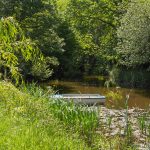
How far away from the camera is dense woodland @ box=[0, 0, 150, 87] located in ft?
87.6

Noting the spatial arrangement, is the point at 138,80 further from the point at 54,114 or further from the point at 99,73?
the point at 54,114

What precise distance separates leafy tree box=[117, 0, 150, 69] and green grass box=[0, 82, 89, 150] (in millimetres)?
18901

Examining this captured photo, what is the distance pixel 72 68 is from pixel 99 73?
3.67 m

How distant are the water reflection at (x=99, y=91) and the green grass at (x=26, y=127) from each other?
1314 centimetres

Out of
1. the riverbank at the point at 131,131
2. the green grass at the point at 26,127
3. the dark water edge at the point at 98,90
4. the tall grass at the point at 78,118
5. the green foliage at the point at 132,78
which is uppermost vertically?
the green grass at the point at 26,127

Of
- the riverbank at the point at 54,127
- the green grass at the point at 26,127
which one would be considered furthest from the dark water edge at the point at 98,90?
the green grass at the point at 26,127

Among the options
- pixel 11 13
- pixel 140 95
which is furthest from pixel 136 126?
pixel 11 13

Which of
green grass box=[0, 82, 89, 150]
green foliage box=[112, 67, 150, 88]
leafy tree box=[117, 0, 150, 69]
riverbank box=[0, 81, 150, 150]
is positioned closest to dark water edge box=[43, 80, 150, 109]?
green foliage box=[112, 67, 150, 88]

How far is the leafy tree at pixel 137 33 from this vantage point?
1063 inches

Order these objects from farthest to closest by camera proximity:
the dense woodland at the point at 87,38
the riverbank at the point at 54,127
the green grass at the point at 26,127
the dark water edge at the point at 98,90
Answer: the dense woodland at the point at 87,38 → the dark water edge at the point at 98,90 → the riverbank at the point at 54,127 → the green grass at the point at 26,127

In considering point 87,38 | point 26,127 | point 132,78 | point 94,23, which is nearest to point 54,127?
point 26,127

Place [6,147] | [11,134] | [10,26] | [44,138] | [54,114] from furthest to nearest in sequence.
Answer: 1. [54,114]
2. [44,138]
3. [11,134]
4. [6,147]
5. [10,26]

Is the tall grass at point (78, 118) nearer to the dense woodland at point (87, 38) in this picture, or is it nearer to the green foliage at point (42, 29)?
the dense woodland at point (87, 38)

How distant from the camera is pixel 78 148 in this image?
22.6ft
